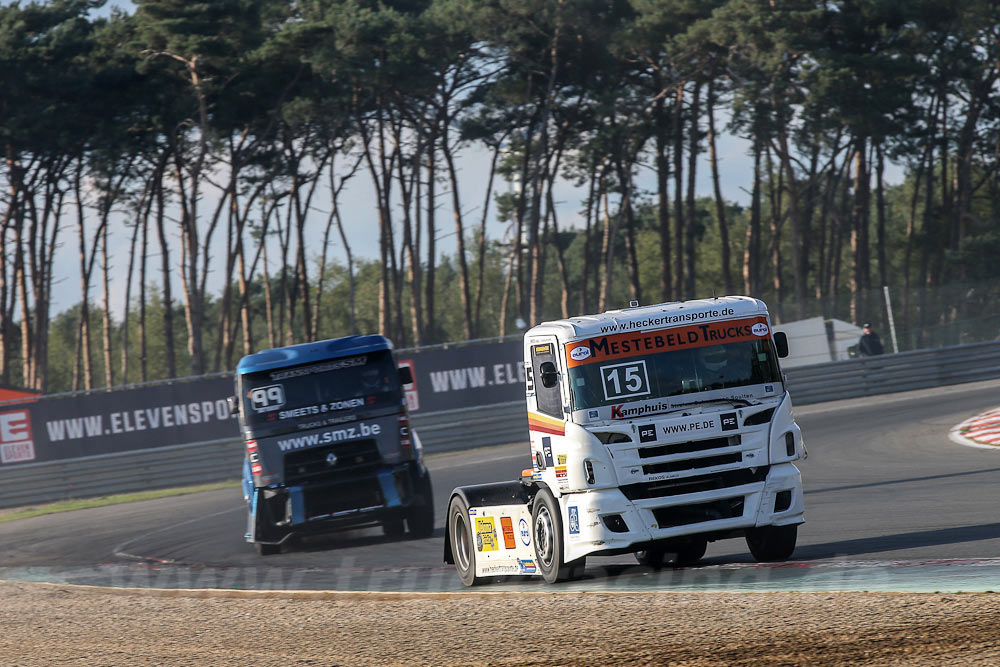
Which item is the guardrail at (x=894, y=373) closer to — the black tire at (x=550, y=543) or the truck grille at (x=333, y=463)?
the truck grille at (x=333, y=463)

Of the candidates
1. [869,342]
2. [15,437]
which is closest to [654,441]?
[869,342]

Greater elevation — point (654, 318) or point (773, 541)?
point (654, 318)

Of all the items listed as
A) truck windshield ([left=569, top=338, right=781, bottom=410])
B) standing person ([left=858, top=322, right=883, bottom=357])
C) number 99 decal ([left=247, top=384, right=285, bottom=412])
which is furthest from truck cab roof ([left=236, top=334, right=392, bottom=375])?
standing person ([left=858, top=322, right=883, bottom=357])

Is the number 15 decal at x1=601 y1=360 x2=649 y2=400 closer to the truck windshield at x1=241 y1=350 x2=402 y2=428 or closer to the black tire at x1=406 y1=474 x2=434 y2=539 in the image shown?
the black tire at x1=406 y1=474 x2=434 y2=539

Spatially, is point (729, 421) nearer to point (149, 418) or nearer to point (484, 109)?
point (149, 418)

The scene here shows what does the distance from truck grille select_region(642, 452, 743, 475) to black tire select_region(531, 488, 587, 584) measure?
32.2 inches

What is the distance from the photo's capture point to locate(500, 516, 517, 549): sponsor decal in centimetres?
990

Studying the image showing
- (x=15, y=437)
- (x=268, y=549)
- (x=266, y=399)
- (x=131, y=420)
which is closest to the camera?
(x=268, y=549)

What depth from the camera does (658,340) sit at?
954 cm

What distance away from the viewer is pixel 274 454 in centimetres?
1449

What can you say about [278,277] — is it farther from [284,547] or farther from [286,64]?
[284,547]

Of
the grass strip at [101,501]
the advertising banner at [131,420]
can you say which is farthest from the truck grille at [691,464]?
the advertising banner at [131,420]

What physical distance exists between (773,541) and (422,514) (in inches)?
240

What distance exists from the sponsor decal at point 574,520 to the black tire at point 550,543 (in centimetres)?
13
